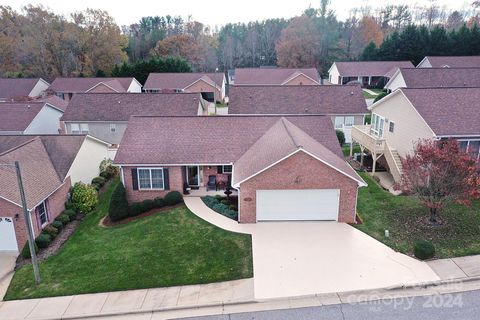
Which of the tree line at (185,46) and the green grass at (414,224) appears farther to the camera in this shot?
the tree line at (185,46)

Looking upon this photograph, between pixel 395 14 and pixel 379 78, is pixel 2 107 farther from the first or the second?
pixel 395 14

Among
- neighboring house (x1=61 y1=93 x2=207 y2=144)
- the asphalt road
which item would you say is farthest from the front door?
neighboring house (x1=61 y1=93 x2=207 y2=144)

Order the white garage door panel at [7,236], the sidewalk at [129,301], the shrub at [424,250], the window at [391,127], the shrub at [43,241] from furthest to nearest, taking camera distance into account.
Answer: the window at [391,127] → the shrub at [43,241] → the white garage door panel at [7,236] → the shrub at [424,250] → the sidewalk at [129,301]

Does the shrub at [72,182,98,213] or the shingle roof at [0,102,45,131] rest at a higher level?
the shingle roof at [0,102,45,131]

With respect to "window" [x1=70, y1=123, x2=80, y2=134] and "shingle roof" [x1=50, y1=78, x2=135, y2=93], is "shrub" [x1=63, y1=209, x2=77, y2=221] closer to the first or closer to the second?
"window" [x1=70, y1=123, x2=80, y2=134]

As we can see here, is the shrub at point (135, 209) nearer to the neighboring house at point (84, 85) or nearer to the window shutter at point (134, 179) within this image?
the window shutter at point (134, 179)

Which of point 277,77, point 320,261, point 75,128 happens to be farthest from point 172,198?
point 277,77

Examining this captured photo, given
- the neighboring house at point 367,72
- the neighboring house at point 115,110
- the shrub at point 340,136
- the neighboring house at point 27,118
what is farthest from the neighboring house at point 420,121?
the neighboring house at point 367,72
